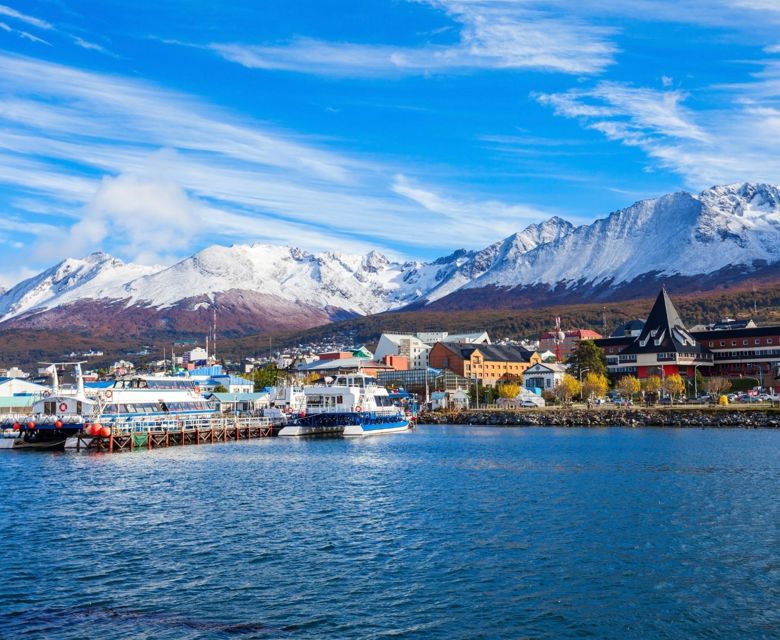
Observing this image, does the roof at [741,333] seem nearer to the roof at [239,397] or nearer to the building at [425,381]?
the building at [425,381]

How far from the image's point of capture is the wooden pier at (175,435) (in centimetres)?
5891

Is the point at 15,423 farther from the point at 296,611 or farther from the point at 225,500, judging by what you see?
the point at 296,611

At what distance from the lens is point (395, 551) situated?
2509 cm

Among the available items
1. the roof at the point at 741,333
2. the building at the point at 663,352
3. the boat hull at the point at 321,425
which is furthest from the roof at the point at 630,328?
the boat hull at the point at 321,425

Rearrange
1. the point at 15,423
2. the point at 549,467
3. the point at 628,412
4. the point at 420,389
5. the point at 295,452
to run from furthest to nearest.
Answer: the point at 420,389
the point at 628,412
the point at 15,423
the point at 295,452
the point at 549,467

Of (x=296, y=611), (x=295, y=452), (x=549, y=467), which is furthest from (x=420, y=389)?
(x=296, y=611)

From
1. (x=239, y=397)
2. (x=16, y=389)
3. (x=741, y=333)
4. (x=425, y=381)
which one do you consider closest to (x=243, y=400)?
(x=239, y=397)

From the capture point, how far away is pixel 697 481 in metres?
38.9

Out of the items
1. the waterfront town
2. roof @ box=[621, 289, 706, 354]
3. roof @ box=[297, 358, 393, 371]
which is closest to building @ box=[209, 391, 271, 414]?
the waterfront town

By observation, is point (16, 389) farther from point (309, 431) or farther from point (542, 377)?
point (542, 377)

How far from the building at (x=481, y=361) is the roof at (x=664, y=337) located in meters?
22.8

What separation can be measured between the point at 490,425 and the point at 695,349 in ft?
175

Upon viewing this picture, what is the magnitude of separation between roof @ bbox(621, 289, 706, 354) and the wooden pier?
73.6 metres

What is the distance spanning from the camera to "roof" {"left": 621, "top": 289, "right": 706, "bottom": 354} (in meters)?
130
